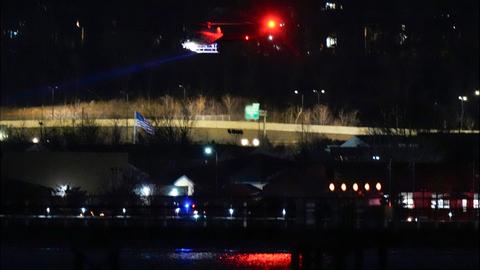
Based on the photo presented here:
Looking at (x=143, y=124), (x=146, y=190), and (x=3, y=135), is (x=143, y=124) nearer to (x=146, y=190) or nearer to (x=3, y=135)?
(x=3, y=135)

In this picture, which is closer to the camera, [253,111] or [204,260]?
[204,260]

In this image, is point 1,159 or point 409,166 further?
point 409,166

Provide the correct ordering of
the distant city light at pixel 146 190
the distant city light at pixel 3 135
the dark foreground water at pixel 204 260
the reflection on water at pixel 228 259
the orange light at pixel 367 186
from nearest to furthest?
the dark foreground water at pixel 204 260
the reflection on water at pixel 228 259
the orange light at pixel 367 186
the distant city light at pixel 146 190
the distant city light at pixel 3 135

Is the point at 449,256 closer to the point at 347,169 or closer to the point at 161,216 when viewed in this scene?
the point at 347,169

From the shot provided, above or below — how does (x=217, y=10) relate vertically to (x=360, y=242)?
above

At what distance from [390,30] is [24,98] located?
3094cm

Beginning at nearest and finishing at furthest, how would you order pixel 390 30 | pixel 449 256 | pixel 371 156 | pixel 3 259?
1. pixel 3 259
2. pixel 449 256
3. pixel 390 30
4. pixel 371 156

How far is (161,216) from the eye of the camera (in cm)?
3262

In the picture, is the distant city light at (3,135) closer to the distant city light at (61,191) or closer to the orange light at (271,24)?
the distant city light at (61,191)

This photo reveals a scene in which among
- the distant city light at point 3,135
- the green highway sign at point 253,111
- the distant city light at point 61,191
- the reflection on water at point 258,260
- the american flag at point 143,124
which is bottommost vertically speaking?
the reflection on water at point 258,260

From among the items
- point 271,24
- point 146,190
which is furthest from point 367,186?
point 271,24

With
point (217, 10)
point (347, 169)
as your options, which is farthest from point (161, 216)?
point (347, 169)

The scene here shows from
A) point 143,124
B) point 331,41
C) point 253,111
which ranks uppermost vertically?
point 331,41


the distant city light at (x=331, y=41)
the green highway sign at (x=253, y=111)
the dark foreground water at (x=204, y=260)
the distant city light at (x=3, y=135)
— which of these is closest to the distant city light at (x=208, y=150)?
the dark foreground water at (x=204, y=260)
